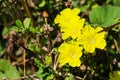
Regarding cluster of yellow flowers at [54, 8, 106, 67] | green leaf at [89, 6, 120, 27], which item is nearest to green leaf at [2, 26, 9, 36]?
green leaf at [89, 6, 120, 27]

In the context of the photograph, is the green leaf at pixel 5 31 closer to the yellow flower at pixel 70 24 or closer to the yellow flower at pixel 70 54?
the yellow flower at pixel 70 24

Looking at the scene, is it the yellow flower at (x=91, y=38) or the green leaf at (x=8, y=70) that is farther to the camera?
the green leaf at (x=8, y=70)

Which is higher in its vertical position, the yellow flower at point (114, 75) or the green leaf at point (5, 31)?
the green leaf at point (5, 31)

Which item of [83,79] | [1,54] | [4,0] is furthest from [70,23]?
[1,54]

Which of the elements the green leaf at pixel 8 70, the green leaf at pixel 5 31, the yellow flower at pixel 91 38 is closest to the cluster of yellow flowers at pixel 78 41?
the yellow flower at pixel 91 38

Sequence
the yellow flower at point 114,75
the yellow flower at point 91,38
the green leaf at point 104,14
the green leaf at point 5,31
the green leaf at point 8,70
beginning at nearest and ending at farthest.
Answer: the yellow flower at point 91,38
the yellow flower at point 114,75
the green leaf at point 104,14
the green leaf at point 8,70
the green leaf at point 5,31

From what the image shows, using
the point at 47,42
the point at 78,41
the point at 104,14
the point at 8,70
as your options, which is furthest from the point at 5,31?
the point at 78,41
